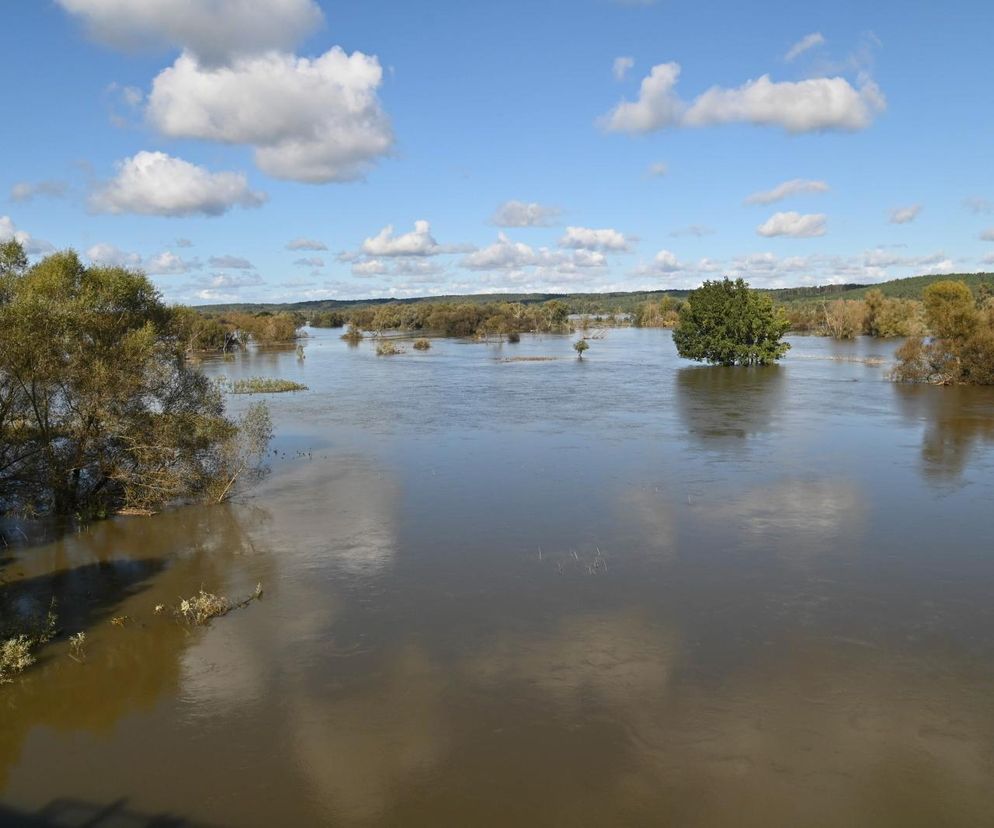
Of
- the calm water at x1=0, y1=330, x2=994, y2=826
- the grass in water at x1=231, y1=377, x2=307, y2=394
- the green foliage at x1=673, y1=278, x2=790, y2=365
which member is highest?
the green foliage at x1=673, y1=278, x2=790, y2=365

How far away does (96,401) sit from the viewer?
68.2 feet

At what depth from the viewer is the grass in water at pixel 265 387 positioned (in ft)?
173

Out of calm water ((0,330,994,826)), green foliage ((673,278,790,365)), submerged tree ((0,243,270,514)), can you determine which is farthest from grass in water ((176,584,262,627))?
green foliage ((673,278,790,365))

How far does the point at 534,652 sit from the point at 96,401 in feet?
47.6

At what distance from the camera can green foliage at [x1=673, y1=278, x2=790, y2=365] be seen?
208ft

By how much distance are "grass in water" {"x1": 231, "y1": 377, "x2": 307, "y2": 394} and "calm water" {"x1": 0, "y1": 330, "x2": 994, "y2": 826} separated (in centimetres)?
2549

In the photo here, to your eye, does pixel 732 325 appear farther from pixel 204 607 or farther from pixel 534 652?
pixel 204 607

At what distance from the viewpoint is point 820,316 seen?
132m

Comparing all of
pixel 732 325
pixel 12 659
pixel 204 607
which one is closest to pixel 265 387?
pixel 732 325

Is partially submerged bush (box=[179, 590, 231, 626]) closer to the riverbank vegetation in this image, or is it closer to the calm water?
the calm water

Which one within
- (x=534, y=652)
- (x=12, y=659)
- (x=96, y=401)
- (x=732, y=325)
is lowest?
(x=534, y=652)

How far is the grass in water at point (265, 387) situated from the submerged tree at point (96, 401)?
95.9ft

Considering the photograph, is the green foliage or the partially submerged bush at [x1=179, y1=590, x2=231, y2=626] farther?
the green foliage

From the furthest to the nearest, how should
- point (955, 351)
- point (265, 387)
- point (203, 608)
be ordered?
1. point (265, 387)
2. point (955, 351)
3. point (203, 608)
